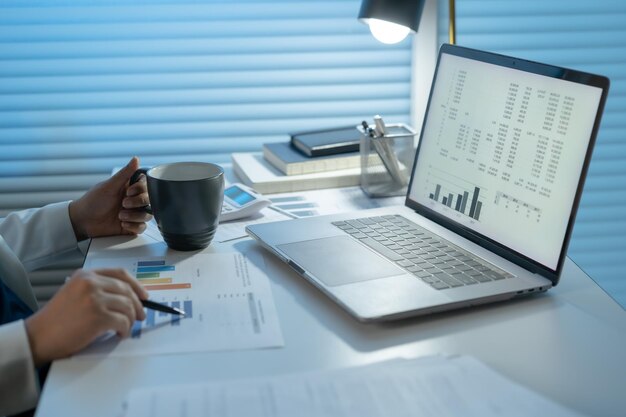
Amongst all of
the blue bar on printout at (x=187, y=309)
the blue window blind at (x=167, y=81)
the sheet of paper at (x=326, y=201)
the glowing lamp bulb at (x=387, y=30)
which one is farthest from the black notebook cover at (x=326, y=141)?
the blue bar on printout at (x=187, y=309)

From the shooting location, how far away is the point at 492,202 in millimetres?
1159

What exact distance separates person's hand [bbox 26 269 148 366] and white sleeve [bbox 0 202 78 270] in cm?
41

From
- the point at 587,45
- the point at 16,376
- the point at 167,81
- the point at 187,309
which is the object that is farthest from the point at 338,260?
the point at 587,45

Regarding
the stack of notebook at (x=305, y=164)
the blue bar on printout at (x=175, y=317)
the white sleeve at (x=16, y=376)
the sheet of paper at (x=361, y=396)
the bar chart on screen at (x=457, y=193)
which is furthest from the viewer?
the stack of notebook at (x=305, y=164)

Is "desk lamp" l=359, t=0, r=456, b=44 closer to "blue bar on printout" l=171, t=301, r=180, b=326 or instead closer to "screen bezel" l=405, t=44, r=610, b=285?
"screen bezel" l=405, t=44, r=610, b=285

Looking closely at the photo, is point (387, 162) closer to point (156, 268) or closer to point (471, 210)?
point (471, 210)

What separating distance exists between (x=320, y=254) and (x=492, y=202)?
28 centimetres

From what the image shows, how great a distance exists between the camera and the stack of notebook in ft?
5.07

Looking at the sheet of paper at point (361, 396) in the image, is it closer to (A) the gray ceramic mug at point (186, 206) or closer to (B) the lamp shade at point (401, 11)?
(A) the gray ceramic mug at point (186, 206)

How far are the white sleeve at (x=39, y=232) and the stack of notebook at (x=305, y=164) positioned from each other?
397 millimetres

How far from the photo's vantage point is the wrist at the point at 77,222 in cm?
128

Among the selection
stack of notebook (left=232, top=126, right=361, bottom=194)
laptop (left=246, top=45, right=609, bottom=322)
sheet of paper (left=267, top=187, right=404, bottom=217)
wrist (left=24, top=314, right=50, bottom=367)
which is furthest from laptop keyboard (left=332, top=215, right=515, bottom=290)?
wrist (left=24, top=314, right=50, bottom=367)

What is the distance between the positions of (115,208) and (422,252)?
20.3 inches

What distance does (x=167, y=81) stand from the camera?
1979mm
